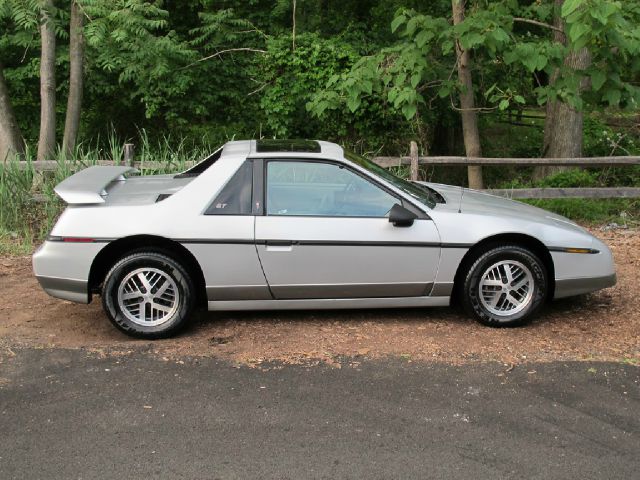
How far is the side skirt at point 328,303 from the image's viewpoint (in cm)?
564

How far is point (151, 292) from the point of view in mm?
5484

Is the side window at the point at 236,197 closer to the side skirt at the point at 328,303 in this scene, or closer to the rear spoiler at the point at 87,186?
the side skirt at the point at 328,303

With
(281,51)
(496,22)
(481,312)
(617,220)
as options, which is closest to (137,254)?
(481,312)

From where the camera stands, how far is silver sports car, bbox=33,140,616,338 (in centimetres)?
546

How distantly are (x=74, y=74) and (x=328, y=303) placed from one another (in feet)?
30.7

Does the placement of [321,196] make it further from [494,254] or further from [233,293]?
[494,254]

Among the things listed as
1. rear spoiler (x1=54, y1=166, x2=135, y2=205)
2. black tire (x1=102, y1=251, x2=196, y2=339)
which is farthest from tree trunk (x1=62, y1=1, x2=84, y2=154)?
black tire (x1=102, y1=251, x2=196, y2=339)

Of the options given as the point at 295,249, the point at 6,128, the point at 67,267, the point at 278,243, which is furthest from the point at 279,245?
the point at 6,128

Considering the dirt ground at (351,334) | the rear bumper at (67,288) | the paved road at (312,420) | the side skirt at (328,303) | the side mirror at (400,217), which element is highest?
the side mirror at (400,217)

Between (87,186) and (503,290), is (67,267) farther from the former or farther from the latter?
(503,290)

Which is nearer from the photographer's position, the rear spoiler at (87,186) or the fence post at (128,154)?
the rear spoiler at (87,186)

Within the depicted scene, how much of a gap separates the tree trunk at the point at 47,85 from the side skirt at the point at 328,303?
761 centimetres

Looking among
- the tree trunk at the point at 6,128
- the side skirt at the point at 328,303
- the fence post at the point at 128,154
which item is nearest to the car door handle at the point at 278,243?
the side skirt at the point at 328,303

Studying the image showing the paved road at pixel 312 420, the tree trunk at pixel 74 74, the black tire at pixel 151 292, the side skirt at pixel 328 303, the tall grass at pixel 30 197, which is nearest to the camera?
the paved road at pixel 312 420
